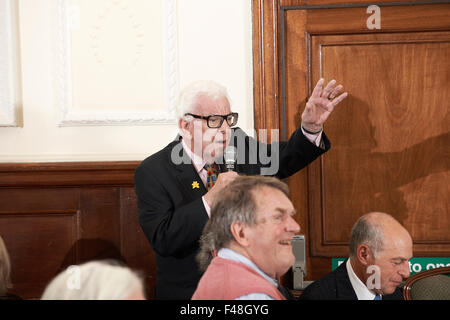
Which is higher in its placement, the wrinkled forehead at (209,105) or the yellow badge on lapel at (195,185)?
the wrinkled forehead at (209,105)

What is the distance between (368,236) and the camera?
174 cm

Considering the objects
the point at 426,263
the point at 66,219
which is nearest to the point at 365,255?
the point at 426,263

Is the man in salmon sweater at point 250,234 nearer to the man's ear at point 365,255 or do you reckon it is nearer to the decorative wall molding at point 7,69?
the man's ear at point 365,255

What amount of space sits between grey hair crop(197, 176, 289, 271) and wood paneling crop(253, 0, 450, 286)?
1373 millimetres

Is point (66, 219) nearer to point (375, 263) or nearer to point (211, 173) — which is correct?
point (211, 173)

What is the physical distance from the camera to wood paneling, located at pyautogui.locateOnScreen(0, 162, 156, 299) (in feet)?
8.93

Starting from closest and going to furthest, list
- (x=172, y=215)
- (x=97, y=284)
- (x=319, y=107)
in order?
(x=97, y=284)
(x=172, y=215)
(x=319, y=107)

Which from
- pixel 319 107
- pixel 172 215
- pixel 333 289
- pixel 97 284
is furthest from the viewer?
pixel 319 107

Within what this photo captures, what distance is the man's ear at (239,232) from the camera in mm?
1280

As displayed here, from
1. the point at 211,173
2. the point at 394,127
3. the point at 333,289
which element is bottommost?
the point at 333,289

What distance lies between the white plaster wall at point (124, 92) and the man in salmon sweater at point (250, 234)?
1.40m

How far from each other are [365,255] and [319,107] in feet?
2.31

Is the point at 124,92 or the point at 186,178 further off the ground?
the point at 124,92

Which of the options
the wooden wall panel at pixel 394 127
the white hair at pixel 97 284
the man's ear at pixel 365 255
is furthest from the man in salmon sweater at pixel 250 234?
the wooden wall panel at pixel 394 127
